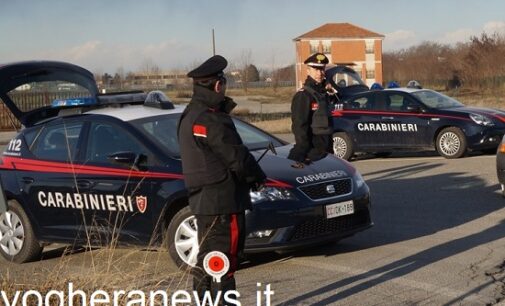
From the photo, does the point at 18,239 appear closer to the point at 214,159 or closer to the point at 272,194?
the point at 272,194

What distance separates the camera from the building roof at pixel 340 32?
95312 millimetres

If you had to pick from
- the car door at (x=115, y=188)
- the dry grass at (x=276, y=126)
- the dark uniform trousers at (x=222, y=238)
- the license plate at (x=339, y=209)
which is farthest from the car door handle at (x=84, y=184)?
the dry grass at (x=276, y=126)

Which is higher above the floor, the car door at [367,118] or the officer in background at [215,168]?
the officer in background at [215,168]

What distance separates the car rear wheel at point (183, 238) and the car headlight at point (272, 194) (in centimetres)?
60

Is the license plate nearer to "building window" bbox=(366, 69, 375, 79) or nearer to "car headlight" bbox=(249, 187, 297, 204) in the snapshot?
"car headlight" bbox=(249, 187, 297, 204)

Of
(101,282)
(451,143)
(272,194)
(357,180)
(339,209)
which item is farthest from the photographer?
(451,143)

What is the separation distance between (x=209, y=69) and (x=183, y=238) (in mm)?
2672

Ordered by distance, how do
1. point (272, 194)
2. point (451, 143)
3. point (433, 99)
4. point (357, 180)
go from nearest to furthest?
point (272, 194), point (357, 180), point (451, 143), point (433, 99)

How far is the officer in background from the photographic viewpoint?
4953 millimetres

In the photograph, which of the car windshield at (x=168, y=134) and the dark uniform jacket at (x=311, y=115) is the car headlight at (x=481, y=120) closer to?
the dark uniform jacket at (x=311, y=115)

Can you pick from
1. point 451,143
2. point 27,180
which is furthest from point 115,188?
point 451,143

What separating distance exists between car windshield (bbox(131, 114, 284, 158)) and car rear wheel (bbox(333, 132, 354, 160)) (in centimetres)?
866

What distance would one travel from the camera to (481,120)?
15984 mm

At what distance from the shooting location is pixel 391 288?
6531 millimetres
